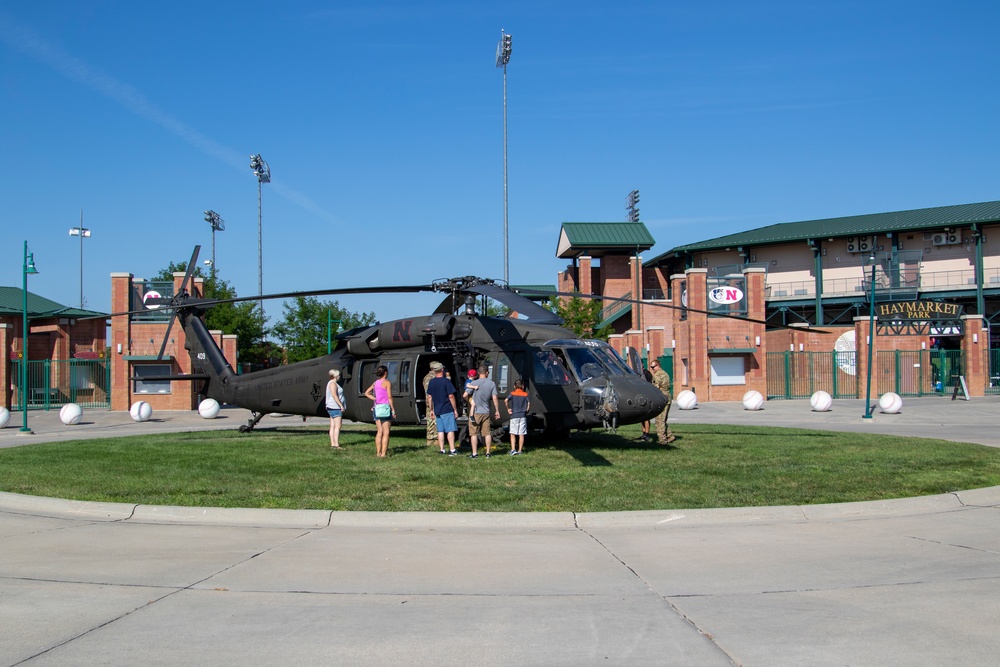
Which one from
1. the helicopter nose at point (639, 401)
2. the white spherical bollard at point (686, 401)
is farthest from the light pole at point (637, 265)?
the helicopter nose at point (639, 401)

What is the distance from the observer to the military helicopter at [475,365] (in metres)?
14.0

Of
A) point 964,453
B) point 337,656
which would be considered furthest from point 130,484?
point 964,453

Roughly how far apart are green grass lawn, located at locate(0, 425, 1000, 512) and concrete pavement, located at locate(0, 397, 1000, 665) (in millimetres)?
608

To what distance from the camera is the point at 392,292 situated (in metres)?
13.6

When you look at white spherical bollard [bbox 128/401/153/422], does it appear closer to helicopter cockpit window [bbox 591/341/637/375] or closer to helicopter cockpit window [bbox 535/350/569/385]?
helicopter cockpit window [bbox 535/350/569/385]

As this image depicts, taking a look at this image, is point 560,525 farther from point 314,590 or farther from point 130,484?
point 130,484

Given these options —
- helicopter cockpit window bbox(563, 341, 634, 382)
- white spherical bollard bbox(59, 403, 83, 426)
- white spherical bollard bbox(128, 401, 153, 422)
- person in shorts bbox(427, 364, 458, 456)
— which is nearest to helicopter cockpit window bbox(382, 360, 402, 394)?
person in shorts bbox(427, 364, 458, 456)

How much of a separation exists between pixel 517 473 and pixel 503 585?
5697 millimetres

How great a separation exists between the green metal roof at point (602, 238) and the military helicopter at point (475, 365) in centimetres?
4084

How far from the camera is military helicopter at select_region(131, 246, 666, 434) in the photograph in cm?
1398

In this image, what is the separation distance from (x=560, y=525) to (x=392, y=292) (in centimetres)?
604

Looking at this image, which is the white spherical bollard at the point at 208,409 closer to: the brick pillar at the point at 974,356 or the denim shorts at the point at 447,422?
the denim shorts at the point at 447,422

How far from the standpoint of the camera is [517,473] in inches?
475

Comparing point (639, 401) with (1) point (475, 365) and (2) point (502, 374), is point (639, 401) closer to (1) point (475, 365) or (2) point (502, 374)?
(2) point (502, 374)
